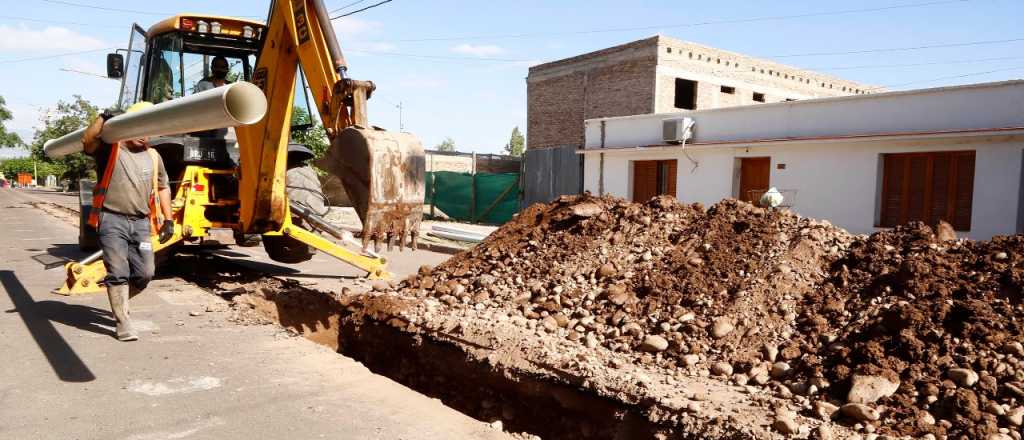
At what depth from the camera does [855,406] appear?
149 inches

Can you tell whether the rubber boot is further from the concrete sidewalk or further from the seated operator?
the seated operator

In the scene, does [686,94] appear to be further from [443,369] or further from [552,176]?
[443,369]

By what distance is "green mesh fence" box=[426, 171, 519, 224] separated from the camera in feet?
69.8

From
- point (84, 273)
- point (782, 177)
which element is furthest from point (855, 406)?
point (782, 177)

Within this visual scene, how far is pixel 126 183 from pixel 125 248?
50 cm

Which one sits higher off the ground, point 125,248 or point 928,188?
point 928,188

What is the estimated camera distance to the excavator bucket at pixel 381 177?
530 centimetres

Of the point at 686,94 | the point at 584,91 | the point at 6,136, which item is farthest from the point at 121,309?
the point at 6,136

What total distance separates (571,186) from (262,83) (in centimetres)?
1488

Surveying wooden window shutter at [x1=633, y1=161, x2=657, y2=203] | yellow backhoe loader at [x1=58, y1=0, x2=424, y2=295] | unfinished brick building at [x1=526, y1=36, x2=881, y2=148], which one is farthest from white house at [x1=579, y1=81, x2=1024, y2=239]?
yellow backhoe loader at [x1=58, y1=0, x2=424, y2=295]

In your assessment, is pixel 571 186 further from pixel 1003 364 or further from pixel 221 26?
pixel 1003 364

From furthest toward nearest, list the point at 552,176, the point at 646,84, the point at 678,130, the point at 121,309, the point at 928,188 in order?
1. the point at 646,84
2. the point at 552,176
3. the point at 678,130
4. the point at 928,188
5. the point at 121,309

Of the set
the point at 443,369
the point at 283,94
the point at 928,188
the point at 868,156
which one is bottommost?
the point at 443,369

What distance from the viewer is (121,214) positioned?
505 cm
